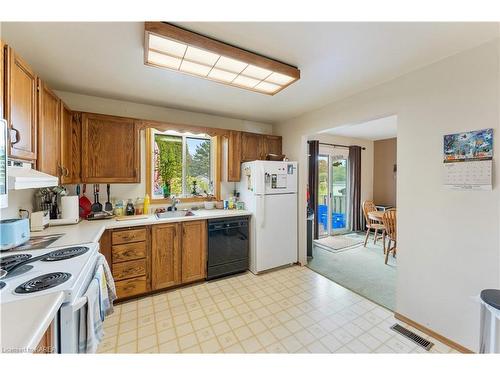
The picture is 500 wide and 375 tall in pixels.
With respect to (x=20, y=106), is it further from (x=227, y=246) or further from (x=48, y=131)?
(x=227, y=246)

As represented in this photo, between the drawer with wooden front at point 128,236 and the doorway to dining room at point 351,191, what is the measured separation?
2527 mm

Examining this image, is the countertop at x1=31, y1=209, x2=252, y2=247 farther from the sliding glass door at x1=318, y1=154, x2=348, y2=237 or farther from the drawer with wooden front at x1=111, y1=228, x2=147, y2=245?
the sliding glass door at x1=318, y1=154, x2=348, y2=237

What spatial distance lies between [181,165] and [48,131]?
5.31 feet

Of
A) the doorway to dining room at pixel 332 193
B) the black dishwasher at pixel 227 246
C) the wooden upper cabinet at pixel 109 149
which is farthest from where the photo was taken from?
the doorway to dining room at pixel 332 193

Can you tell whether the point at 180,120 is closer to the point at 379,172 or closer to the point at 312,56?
the point at 312,56

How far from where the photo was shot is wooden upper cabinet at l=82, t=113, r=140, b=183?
237 centimetres

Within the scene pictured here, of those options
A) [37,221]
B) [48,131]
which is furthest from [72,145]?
[37,221]

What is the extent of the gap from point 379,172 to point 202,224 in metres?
5.16

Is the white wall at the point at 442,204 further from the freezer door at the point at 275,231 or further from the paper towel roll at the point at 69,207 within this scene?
the paper towel roll at the point at 69,207

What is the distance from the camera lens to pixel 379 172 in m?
5.58

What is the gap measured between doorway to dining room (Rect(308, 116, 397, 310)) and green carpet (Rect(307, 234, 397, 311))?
16 millimetres

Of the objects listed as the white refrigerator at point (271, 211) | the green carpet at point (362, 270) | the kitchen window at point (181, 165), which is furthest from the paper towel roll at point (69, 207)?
the green carpet at point (362, 270)

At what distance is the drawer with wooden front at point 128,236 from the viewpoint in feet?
7.27
